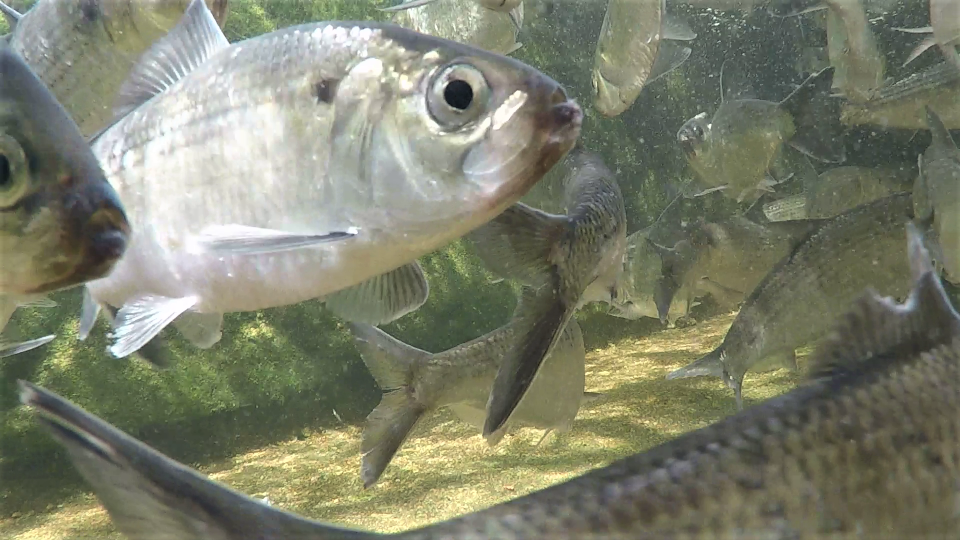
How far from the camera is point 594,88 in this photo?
3.12 meters

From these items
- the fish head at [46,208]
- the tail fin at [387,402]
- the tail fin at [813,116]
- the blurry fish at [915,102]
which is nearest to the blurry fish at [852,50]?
the tail fin at [813,116]

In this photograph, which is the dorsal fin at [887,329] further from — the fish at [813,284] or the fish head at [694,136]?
the fish head at [694,136]

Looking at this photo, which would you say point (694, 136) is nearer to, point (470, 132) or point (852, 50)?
point (852, 50)

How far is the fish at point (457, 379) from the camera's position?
206cm

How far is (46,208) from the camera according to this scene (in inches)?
28.1

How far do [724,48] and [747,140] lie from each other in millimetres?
5931

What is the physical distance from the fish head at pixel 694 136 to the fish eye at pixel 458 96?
8.34ft

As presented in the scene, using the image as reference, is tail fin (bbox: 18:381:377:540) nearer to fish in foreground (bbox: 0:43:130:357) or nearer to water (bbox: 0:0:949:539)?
fish in foreground (bbox: 0:43:130:357)

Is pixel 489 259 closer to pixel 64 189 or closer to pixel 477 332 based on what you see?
pixel 64 189

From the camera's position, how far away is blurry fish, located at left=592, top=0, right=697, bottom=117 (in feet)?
8.96

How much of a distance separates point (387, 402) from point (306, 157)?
120 cm

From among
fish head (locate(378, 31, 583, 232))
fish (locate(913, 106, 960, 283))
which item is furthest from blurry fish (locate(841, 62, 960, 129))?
fish head (locate(378, 31, 583, 232))

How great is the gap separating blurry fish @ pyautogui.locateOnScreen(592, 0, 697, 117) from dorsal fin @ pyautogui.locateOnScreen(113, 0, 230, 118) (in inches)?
77.9

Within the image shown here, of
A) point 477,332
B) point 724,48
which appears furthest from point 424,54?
point 724,48
